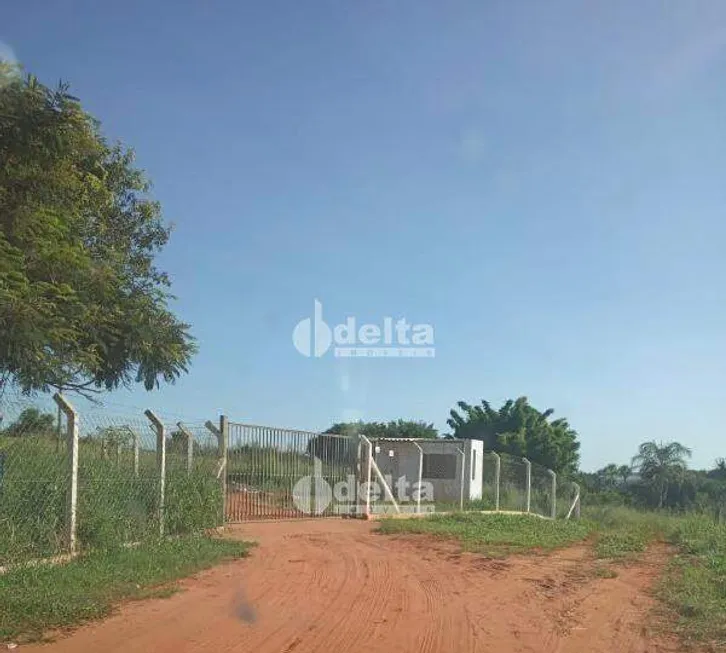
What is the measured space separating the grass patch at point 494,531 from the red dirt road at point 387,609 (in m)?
1.83

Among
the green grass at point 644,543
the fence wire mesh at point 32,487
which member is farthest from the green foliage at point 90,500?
the green grass at point 644,543

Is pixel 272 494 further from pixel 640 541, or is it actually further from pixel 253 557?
pixel 640 541

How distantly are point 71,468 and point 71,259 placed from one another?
11.2ft

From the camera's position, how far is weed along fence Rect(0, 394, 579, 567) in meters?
9.67

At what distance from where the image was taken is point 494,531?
17.7 metres

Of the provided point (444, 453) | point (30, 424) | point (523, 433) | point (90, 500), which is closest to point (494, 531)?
point (90, 500)

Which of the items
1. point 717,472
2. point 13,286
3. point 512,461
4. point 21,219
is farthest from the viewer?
point 717,472

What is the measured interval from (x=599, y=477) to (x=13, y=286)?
40.0 metres

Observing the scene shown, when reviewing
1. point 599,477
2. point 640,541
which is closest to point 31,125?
point 640,541

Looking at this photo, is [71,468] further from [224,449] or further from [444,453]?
[444,453]

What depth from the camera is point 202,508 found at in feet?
45.2

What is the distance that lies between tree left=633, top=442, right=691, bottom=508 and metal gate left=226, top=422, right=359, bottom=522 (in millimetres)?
24669

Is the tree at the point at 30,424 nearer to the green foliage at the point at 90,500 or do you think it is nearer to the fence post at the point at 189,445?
the green foliage at the point at 90,500

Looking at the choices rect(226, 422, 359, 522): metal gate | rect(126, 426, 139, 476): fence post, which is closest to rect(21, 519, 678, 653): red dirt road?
rect(126, 426, 139, 476): fence post
